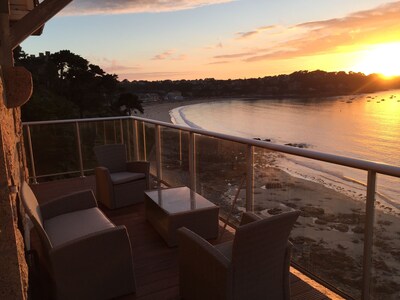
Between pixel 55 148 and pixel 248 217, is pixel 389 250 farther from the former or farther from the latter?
pixel 248 217

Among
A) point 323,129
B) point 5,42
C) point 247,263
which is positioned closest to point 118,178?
point 5,42

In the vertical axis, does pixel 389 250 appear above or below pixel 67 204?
below

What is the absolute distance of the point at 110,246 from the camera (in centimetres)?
231

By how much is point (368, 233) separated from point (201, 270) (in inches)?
43.2

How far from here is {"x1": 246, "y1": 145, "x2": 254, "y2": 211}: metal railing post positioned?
3.04 meters

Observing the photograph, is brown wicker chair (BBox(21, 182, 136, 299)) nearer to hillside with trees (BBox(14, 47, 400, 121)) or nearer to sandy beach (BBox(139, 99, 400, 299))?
sandy beach (BBox(139, 99, 400, 299))

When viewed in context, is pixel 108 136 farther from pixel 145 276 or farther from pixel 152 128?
pixel 145 276

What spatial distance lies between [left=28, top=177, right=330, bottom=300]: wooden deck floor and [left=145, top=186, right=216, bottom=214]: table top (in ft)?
1.21

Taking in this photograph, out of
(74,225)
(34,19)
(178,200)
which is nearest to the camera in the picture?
(74,225)

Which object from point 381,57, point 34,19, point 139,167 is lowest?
point 139,167

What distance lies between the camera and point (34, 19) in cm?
354

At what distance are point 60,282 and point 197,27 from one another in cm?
1312

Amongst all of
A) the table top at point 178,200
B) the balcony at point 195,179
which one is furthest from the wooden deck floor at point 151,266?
the table top at point 178,200

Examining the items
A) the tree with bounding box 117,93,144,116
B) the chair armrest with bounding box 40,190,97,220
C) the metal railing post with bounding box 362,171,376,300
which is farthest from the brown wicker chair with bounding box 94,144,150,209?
the tree with bounding box 117,93,144,116
